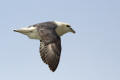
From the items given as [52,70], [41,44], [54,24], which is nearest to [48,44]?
[41,44]

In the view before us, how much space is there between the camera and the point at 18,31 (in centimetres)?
2517

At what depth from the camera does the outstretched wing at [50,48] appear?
21516 millimetres

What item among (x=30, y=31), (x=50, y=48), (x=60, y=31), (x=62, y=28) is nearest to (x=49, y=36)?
(x=50, y=48)

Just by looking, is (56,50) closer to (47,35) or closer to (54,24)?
(47,35)

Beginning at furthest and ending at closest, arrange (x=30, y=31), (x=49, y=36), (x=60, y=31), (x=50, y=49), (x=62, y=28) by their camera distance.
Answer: (x=62, y=28) < (x=60, y=31) < (x=30, y=31) < (x=49, y=36) < (x=50, y=49)

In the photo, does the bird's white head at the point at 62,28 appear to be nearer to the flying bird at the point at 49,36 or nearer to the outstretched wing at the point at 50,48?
the flying bird at the point at 49,36

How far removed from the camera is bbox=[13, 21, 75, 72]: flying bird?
71.3 feet

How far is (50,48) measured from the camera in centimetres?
2227

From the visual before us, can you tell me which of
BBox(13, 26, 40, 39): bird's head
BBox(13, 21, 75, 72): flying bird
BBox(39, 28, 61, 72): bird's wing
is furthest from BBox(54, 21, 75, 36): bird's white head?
BBox(39, 28, 61, 72): bird's wing

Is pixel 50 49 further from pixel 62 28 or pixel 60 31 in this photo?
pixel 62 28

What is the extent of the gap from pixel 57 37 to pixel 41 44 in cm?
183

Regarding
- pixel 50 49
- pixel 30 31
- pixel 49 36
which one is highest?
pixel 50 49

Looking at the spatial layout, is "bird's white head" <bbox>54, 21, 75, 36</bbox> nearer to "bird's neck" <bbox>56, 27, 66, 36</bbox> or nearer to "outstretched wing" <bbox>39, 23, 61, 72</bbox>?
"bird's neck" <bbox>56, 27, 66, 36</bbox>

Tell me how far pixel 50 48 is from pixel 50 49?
0.21 ft
